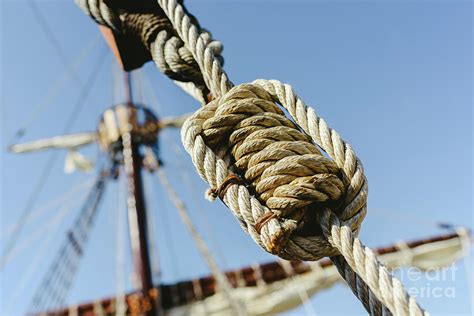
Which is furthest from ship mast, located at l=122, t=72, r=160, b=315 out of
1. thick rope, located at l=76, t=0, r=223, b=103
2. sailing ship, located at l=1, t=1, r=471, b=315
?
thick rope, located at l=76, t=0, r=223, b=103

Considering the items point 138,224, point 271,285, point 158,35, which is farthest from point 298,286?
point 158,35

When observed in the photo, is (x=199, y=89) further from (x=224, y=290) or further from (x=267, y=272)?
(x=267, y=272)

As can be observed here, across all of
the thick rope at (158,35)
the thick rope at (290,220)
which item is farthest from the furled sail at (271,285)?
the thick rope at (290,220)

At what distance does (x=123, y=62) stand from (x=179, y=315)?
5.71 meters

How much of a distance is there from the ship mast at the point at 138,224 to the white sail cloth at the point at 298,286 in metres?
0.37

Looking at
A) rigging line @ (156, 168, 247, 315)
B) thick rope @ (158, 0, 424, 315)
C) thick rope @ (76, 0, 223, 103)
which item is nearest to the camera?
thick rope @ (158, 0, 424, 315)

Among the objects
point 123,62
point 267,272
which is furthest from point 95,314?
point 123,62

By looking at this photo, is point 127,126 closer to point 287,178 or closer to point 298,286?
point 298,286

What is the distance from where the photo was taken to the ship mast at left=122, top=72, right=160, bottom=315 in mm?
6059

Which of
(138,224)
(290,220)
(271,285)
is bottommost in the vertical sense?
(271,285)

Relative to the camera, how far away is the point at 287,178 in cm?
57

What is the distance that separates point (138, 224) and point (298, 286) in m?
2.18

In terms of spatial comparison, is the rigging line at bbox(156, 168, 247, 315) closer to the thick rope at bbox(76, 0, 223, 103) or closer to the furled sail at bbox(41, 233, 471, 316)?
the furled sail at bbox(41, 233, 471, 316)

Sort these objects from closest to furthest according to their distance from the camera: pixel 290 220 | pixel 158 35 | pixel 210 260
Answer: pixel 290 220 < pixel 158 35 < pixel 210 260
